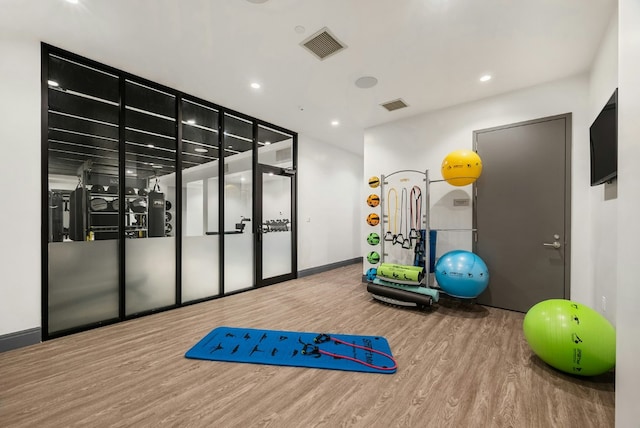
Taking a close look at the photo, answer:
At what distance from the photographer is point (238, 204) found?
15.7ft

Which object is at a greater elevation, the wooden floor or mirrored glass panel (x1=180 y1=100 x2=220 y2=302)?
mirrored glass panel (x1=180 y1=100 x2=220 y2=302)

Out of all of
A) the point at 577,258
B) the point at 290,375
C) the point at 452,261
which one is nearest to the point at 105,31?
the point at 290,375

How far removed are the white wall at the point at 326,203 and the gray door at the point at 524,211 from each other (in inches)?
134

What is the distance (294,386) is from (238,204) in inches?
133

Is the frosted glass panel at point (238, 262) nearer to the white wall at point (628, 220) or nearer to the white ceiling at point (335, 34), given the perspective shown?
the white ceiling at point (335, 34)

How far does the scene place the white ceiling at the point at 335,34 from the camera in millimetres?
2375

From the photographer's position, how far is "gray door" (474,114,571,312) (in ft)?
11.3

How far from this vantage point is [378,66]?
3.30m

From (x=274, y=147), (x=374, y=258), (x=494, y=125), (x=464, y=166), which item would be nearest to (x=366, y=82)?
(x=464, y=166)

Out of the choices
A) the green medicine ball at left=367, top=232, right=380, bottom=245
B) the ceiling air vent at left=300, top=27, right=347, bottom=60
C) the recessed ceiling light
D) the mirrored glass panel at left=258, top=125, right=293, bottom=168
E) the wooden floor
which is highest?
the ceiling air vent at left=300, top=27, right=347, bottom=60

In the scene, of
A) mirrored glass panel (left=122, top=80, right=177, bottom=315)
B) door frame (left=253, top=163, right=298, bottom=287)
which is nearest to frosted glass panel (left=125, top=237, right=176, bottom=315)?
mirrored glass panel (left=122, top=80, right=177, bottom=315)

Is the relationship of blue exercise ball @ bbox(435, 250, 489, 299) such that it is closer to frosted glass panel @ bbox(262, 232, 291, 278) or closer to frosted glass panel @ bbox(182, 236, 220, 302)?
frosted glass panel @ bbox(262, 232, 291, 278)

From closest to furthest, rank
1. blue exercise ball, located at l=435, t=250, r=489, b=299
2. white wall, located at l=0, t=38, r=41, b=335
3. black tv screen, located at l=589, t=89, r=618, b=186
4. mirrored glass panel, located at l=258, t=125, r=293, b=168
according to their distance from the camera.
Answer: black tv screen, located at l=589, t=89, r=618, b=186
white wall, located at l=0, t=38, r=41, b=335
blue exercise ball, located at l=435, t=250, r=489, b=299
mirrored glass panel, located at l=258, t=125, r=293, b=168

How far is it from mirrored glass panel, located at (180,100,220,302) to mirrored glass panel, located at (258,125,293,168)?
94cm
